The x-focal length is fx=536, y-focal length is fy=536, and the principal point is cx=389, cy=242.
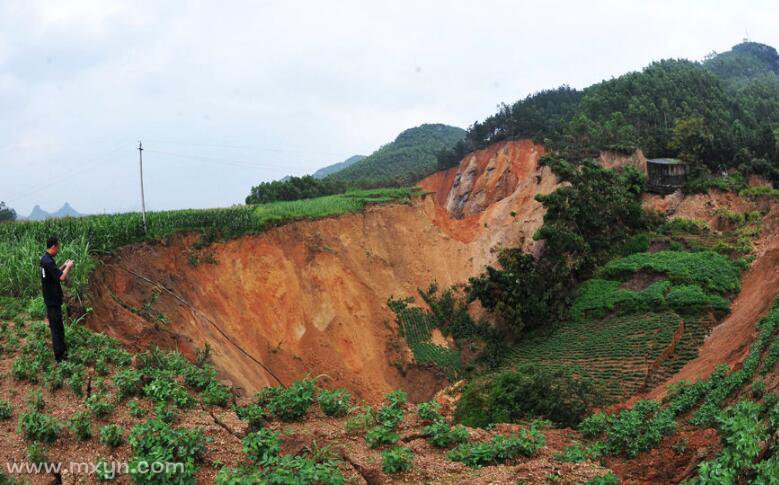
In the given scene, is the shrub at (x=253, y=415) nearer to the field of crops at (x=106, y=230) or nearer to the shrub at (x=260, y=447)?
the shrub at (x=260, y=447)

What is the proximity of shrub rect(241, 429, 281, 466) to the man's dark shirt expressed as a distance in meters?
3.72

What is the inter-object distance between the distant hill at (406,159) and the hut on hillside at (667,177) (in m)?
16.8

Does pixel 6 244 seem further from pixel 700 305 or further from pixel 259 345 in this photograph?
pixel 700 305

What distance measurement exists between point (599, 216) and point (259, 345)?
14.4 metres

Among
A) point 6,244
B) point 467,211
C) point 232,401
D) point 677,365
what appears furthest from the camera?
point 467,211

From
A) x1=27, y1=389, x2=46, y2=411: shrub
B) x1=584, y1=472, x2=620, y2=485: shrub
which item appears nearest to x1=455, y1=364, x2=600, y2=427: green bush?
x1=584, y1=472, x2=620, y2=485: shrub

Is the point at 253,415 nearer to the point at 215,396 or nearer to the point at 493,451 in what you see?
the point at 215,396

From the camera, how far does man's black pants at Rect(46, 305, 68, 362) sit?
24.0 ft

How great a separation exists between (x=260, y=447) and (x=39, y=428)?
2253mm

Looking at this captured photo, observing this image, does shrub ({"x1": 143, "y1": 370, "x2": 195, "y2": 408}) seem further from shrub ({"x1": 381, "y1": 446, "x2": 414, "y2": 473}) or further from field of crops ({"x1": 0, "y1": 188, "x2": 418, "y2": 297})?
field of crops ({"x1": 0, "y1": 188, "x2": 418, "y2": 297})

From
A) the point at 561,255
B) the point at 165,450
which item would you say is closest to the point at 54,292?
the point at 165,450

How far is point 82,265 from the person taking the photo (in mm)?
10914

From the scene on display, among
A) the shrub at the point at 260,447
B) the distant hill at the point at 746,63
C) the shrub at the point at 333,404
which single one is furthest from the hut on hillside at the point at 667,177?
the distant hill at the point at 746,63

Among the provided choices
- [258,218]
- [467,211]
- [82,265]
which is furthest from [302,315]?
[467,211]
